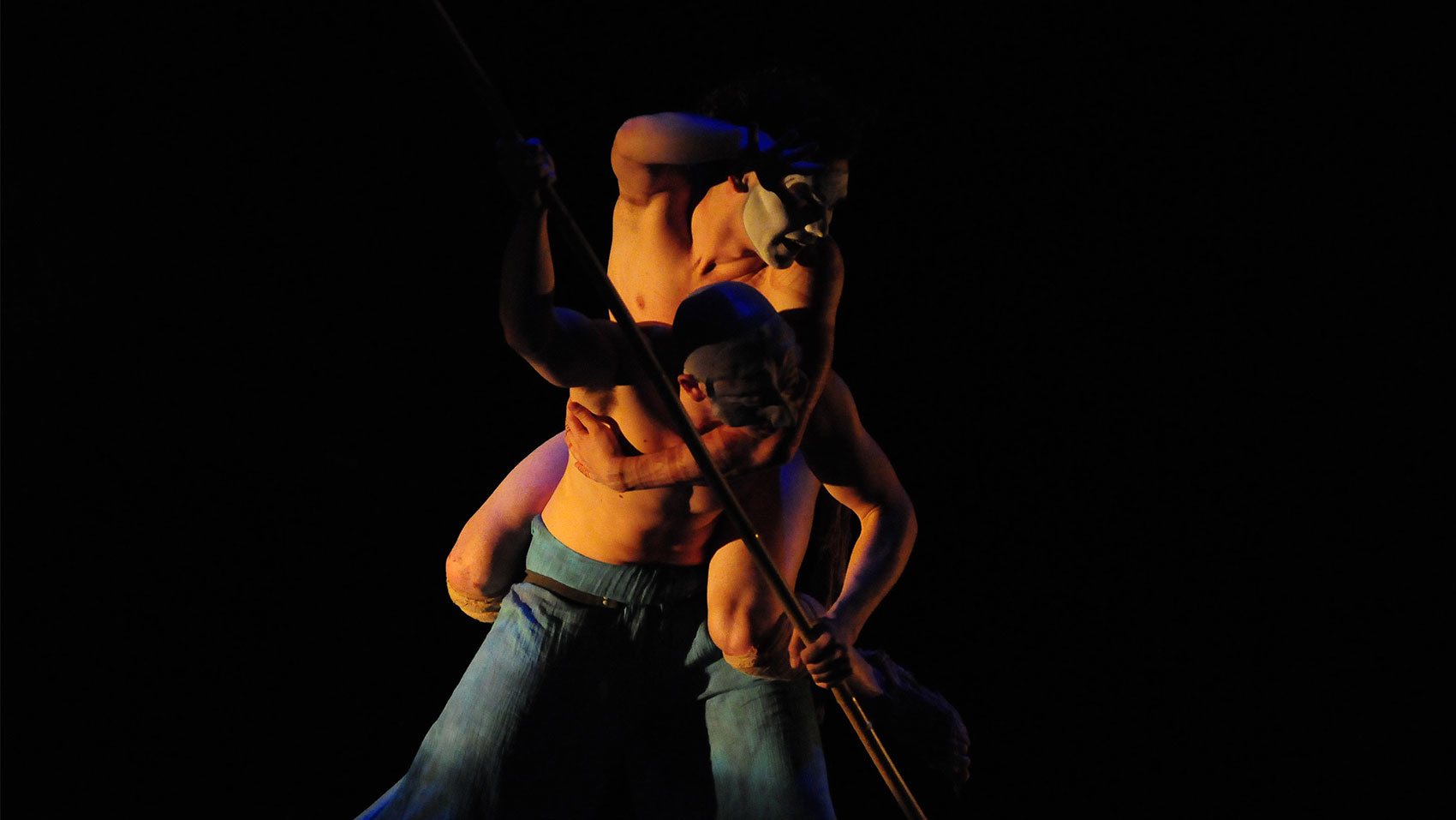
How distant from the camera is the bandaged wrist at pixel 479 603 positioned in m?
1.98

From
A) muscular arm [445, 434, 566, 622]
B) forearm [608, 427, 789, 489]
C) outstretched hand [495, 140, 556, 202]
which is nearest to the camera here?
outstretched hand [495, 140, 556, 202]

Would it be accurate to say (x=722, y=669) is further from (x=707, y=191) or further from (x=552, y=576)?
(x=707, y=191)

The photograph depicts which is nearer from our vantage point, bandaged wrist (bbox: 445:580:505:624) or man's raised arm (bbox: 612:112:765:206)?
man's raised arm (bbox: 612:112:765:206)

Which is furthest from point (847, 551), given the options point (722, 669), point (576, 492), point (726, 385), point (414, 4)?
point (414, 4)

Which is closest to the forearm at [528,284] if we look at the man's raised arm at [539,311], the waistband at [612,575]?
the man's raised arm at [539,311]

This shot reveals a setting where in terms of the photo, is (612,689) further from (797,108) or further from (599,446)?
(797,108)

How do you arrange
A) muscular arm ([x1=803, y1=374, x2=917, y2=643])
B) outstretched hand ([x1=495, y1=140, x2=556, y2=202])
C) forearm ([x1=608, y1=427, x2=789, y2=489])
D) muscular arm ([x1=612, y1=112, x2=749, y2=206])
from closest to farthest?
outstretched hand ([x1=495, y1=140, x2=556, y2=202]), muscular arm ([x1=612, y1=112, x2=749, y2=206]), forearm ([x1=608, y1=427, x2=789, y2=489]), muscular arm ([x1=803, y1=374, x2=917, y2=643])

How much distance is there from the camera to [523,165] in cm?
143

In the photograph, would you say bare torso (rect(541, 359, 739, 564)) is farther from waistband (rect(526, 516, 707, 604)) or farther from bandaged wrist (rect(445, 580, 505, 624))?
bandaged wrist (rect(445, 580, 505, 624))

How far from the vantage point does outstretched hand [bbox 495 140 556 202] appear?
1.43 m

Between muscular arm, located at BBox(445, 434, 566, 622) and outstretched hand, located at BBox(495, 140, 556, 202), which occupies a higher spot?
outstretched hand, located at BBox(495, 140, 556, 202)

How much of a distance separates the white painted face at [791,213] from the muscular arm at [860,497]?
0.21 metres

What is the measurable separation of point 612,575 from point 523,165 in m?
0.63

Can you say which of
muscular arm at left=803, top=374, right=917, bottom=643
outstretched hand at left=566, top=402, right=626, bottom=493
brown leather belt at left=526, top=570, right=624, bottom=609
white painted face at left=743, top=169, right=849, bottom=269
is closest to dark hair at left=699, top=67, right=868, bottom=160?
white painted face at left=743, top=169, right=849, bottom=269
